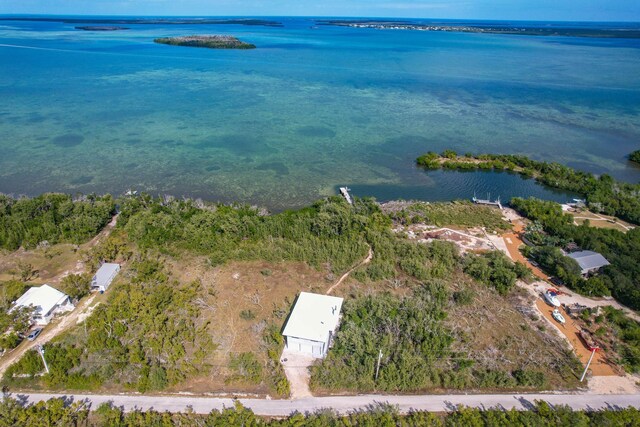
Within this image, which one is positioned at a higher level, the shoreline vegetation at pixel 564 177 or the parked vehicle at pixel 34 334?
the shoreline vegetation at pixel 564 177

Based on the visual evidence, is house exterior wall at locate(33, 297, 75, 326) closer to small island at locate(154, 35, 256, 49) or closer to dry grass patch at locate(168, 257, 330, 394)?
dry grass patch at locate(168, 257, 330, 394)

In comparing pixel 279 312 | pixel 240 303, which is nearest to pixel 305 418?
pixel 279 312

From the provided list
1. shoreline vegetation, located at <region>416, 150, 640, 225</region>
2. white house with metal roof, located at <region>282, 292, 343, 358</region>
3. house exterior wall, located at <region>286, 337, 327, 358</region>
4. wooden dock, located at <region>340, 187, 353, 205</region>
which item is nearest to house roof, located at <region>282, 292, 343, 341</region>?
white house with metal roof, located at <region>282, 292, 343, 358</region>

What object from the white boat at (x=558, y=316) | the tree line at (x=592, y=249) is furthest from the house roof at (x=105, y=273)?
the tree line at (x=592, y=249)

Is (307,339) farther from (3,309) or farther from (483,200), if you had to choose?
(483,200)

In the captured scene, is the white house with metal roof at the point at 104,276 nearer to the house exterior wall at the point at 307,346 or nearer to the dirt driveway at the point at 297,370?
the dirt driveway at the point at 297,370

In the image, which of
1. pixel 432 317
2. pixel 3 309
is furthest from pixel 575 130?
pixel 3 309
